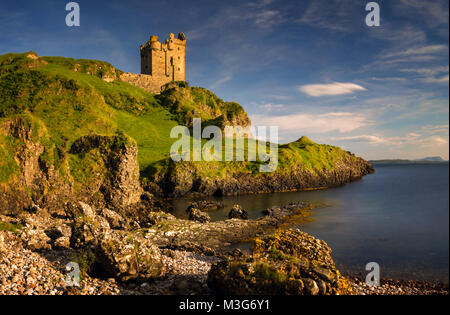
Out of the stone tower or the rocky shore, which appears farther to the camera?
the stone tower

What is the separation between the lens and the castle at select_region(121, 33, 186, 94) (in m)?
134

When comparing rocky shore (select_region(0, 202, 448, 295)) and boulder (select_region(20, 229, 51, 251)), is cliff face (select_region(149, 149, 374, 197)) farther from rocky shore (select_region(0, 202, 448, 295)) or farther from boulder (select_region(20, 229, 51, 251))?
boulder (select_region(20, 229, 51, 251))

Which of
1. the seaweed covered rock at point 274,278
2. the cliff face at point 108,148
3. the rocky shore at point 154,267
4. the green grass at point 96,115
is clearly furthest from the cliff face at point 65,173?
the seaweed covered rock at point 274,278

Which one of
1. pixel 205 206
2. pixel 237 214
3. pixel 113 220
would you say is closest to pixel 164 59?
pixel 205 206

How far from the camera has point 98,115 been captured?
260ft

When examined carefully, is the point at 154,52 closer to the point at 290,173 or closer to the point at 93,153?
the point at 290,173

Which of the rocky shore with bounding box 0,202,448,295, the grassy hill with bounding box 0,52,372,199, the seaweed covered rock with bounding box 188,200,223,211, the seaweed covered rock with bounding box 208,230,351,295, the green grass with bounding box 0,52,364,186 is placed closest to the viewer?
the seaweed covered rock with bounding box 208,230,351,295

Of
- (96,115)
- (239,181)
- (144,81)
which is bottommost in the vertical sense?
(239,181)

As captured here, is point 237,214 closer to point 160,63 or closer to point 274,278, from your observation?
point 274,278

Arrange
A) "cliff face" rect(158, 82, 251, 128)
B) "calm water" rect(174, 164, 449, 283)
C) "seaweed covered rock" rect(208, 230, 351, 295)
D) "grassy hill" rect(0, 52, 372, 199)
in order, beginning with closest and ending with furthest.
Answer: "calm water" rect(174, 164, 449, 283), "seaweed covered rock" rect(208, 230, 351, 295), "grassy hill" rect(0, 52, 372, 199), "cliff face" rect(158, 82, 251, 128)

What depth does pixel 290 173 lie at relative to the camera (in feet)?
247

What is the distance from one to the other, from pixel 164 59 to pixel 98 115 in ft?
231

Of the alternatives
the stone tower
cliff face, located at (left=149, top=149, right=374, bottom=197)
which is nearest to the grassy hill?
cliff face, located at (left=149, top=149, right=374, bottom=197)
